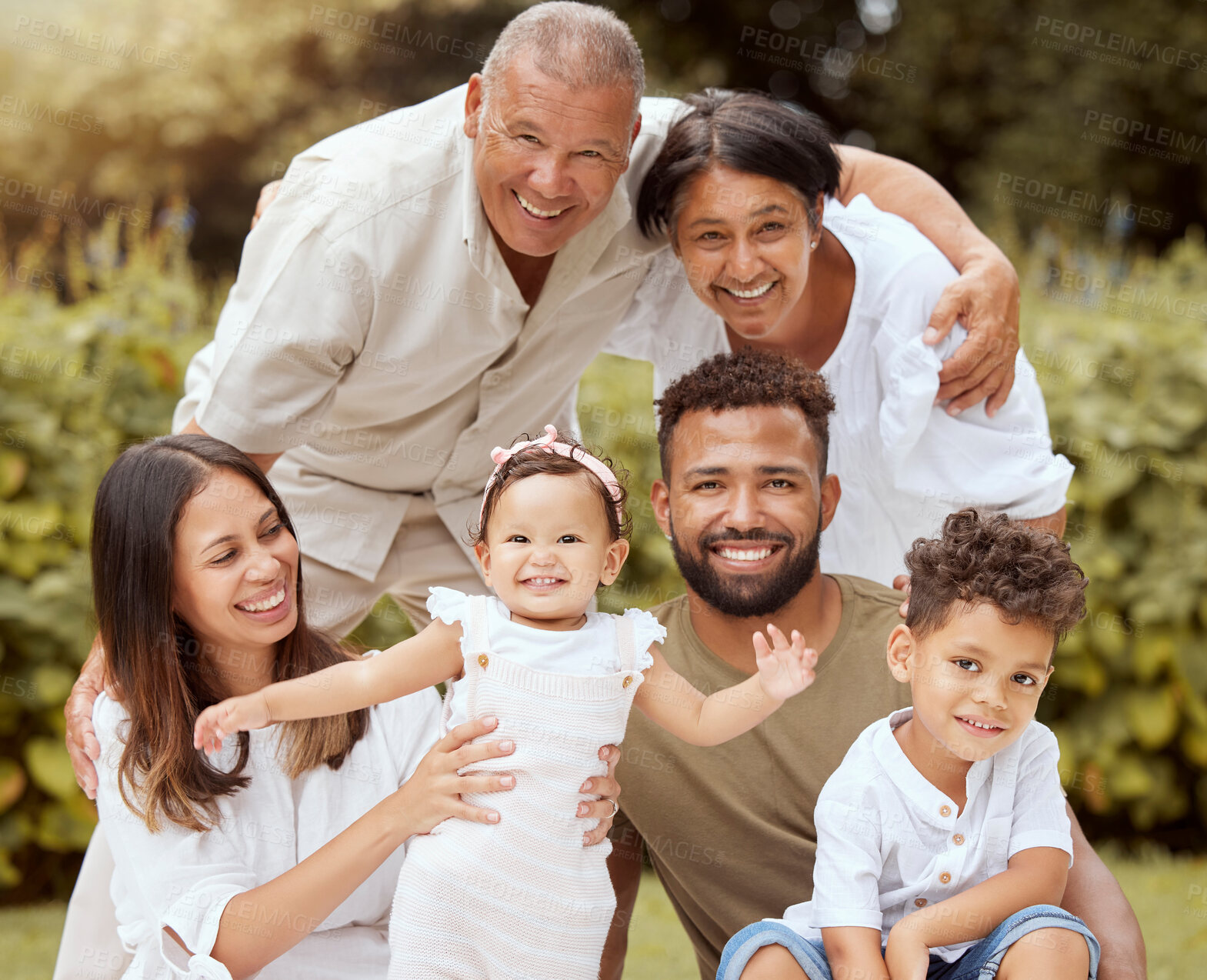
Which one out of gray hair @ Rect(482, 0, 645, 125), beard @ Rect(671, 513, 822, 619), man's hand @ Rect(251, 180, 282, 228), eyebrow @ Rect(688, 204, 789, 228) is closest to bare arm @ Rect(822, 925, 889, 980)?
beard @ Rect(671, 513, 822, 619)

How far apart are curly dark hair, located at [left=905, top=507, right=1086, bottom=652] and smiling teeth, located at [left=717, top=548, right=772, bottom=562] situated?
0.44 m

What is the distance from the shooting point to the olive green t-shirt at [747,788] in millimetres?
2736

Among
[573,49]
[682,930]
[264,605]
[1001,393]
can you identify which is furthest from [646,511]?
[264,605]

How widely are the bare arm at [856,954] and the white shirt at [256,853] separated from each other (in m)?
0.96

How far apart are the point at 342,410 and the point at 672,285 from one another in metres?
1.03

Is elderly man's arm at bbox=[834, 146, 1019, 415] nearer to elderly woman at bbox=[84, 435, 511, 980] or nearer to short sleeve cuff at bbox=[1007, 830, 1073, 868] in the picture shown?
short sleeve cuff at bbox=[1007, 830, 1073, 868]

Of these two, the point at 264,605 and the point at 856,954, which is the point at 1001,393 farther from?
the point at 264,605

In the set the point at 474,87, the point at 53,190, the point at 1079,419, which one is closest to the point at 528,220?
the point at 474,87

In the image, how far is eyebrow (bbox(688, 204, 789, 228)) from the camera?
304 cm

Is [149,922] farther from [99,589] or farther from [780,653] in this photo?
[780,653]

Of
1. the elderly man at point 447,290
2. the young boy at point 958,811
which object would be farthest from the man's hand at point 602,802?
the elderly man at point 447,290

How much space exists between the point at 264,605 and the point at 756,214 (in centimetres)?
153

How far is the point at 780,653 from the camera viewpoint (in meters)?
2.22

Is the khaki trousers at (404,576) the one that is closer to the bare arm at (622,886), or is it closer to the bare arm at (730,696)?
the bare arm at (622,886)
